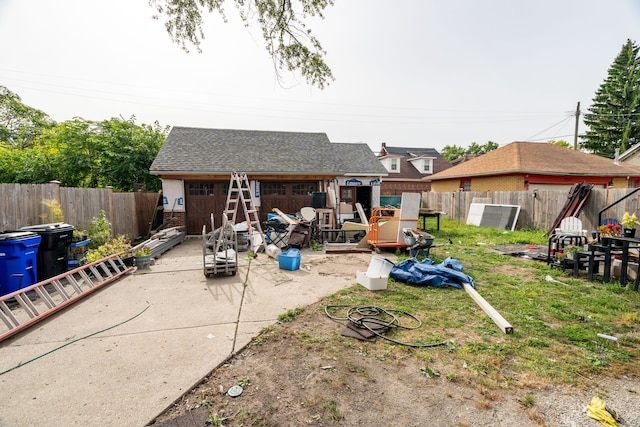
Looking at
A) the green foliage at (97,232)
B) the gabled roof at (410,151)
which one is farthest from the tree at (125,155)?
the gabled roof at (410,151)

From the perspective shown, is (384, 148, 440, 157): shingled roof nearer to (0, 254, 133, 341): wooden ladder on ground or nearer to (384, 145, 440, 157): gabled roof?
(384, 145, 440, 157): gabled roof

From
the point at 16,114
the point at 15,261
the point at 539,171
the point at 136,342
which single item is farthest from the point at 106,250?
the point at 16,114

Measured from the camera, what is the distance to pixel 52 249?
214 inches

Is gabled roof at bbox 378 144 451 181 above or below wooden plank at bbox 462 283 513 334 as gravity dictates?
above

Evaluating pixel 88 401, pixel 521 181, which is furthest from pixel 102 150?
pixel 521 181

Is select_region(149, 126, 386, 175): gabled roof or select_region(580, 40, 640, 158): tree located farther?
select_region(580, 40, 640, 158): tree

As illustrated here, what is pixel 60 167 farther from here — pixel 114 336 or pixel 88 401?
pixel 88 401

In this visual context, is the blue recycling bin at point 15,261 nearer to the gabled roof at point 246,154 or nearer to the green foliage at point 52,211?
the green foliage at point 52,211

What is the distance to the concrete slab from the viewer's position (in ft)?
7.61

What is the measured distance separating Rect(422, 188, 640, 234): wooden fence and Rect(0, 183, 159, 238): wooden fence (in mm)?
14952

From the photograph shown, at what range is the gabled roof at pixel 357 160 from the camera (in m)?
14.6

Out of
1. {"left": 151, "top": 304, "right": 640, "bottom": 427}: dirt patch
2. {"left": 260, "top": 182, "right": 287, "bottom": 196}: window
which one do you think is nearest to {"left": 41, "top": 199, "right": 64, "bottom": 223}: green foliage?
{"left": 151, "top": 304, "right": 640, "bottom": 427}: dirt patch

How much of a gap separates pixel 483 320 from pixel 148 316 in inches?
184

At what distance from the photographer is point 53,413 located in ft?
7.30
